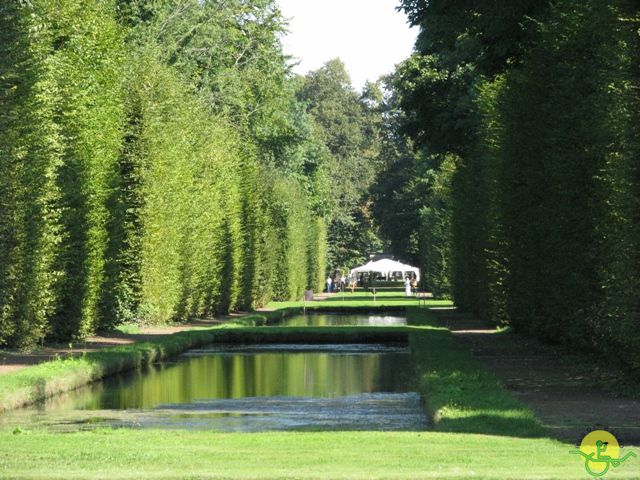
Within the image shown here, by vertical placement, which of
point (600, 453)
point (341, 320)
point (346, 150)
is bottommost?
point (600, 453)

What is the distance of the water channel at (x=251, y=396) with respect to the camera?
16.1m

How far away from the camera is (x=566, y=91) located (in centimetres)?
2394

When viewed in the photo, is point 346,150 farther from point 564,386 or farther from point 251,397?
point 564,386

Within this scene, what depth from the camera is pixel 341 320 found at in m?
51.0

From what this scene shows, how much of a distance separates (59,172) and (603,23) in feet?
47.8

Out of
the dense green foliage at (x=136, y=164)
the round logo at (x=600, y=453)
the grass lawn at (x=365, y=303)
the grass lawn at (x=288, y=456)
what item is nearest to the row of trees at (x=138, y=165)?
the dense green foliage at (x=136, y=164)

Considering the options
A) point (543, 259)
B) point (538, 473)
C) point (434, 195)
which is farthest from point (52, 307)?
point (434, 195)

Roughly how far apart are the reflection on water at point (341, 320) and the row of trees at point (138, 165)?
297 cm

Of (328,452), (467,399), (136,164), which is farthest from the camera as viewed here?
(136,164)

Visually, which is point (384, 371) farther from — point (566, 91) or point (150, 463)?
point (150, 463)

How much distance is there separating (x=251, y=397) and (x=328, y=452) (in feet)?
28.0

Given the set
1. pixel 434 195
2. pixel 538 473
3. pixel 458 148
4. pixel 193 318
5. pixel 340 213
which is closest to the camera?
pixel 538 473

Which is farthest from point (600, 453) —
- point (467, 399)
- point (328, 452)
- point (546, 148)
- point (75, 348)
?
point (75, 348)

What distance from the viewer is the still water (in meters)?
16.1
